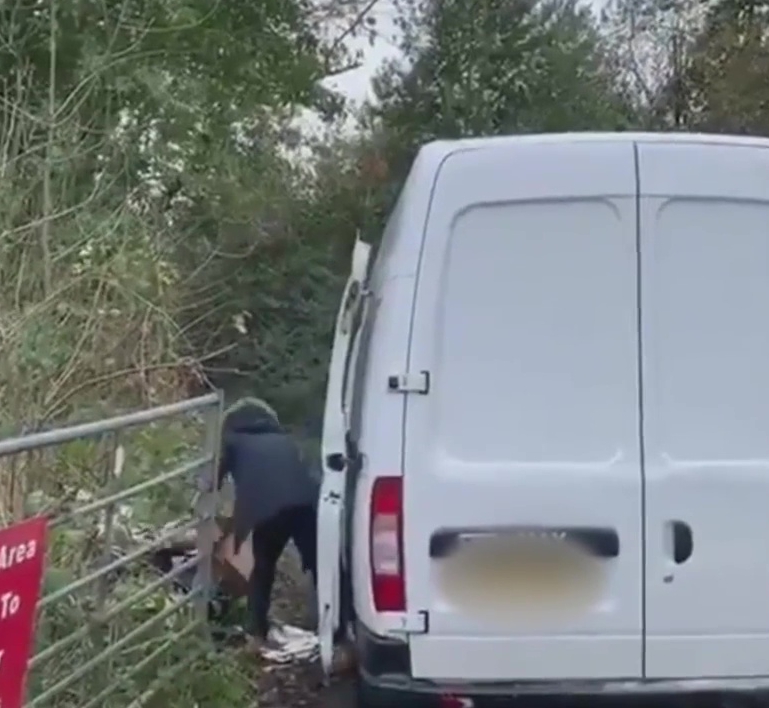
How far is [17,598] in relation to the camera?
3084mm

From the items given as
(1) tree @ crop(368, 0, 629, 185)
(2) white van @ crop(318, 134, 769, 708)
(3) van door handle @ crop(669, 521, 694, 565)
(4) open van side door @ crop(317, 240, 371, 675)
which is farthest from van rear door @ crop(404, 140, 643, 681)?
(1) tree @ crop(368, 0, 629, 185)

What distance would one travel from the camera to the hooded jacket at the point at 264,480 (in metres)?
7.36

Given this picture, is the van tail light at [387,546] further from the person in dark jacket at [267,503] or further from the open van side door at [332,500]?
the person in dark jacket at [267,503]

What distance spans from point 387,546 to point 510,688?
0.58 metres

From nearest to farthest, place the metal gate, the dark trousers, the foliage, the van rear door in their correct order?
the van rear door, the metal gate, the foliage, the dark trousers

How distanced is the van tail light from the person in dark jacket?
2.82 metres

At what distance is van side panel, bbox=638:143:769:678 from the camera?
14.7 ft

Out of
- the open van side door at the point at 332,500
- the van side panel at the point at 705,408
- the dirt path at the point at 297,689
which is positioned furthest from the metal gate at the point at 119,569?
the van side panel at the point at 705,408

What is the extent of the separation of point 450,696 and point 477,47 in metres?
17.4

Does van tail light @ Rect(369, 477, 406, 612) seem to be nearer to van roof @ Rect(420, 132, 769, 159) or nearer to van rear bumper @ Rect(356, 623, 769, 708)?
van rear bumper @ Rect(356, 623, 769, 708)

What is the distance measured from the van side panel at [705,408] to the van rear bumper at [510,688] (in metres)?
0.05

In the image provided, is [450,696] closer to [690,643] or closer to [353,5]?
[690,643]

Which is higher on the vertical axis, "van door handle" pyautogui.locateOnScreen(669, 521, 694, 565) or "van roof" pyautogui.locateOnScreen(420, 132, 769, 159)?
"van roof" pyautogui.locateOnScreen(420, 132, 769, 159)

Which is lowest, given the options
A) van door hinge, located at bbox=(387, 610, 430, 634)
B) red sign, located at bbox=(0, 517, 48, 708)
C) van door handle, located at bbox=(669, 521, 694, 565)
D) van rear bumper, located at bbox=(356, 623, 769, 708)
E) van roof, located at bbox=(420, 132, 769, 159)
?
van rear bumper, located at bbox=(356, 623, 769, 708)
